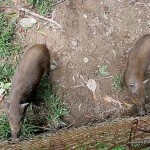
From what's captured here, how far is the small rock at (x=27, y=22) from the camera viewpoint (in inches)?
241

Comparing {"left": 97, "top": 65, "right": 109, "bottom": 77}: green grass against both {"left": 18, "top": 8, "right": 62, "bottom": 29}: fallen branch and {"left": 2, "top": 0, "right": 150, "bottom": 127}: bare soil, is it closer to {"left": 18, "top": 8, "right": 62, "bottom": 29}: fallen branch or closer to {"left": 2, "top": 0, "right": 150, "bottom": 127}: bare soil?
{"left": 2, "top": 0, "right": 150, "bottom": 127}: bare soil

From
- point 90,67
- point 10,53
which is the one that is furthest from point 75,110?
point 10,53

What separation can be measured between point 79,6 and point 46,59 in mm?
1251

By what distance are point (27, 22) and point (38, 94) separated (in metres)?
1.26

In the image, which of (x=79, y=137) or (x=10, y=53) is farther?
(x=10, y=53)

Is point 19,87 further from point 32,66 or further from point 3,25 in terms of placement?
point 3,25

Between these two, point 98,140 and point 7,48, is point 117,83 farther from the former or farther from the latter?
point 98,140

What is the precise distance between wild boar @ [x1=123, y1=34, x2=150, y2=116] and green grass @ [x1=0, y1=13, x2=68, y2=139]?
4.03 ft

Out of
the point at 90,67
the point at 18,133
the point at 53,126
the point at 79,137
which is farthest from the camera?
the point at 90,67

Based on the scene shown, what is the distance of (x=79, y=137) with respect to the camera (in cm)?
433

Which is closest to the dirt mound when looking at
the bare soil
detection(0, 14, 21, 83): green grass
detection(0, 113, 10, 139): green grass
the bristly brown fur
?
the bare soil

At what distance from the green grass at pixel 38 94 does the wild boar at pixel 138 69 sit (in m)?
1.23

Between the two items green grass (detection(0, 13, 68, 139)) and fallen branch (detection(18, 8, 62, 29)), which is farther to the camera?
fallen branch (detection(18, 8, 62, 29))

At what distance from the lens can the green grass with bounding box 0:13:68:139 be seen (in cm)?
A: 586
